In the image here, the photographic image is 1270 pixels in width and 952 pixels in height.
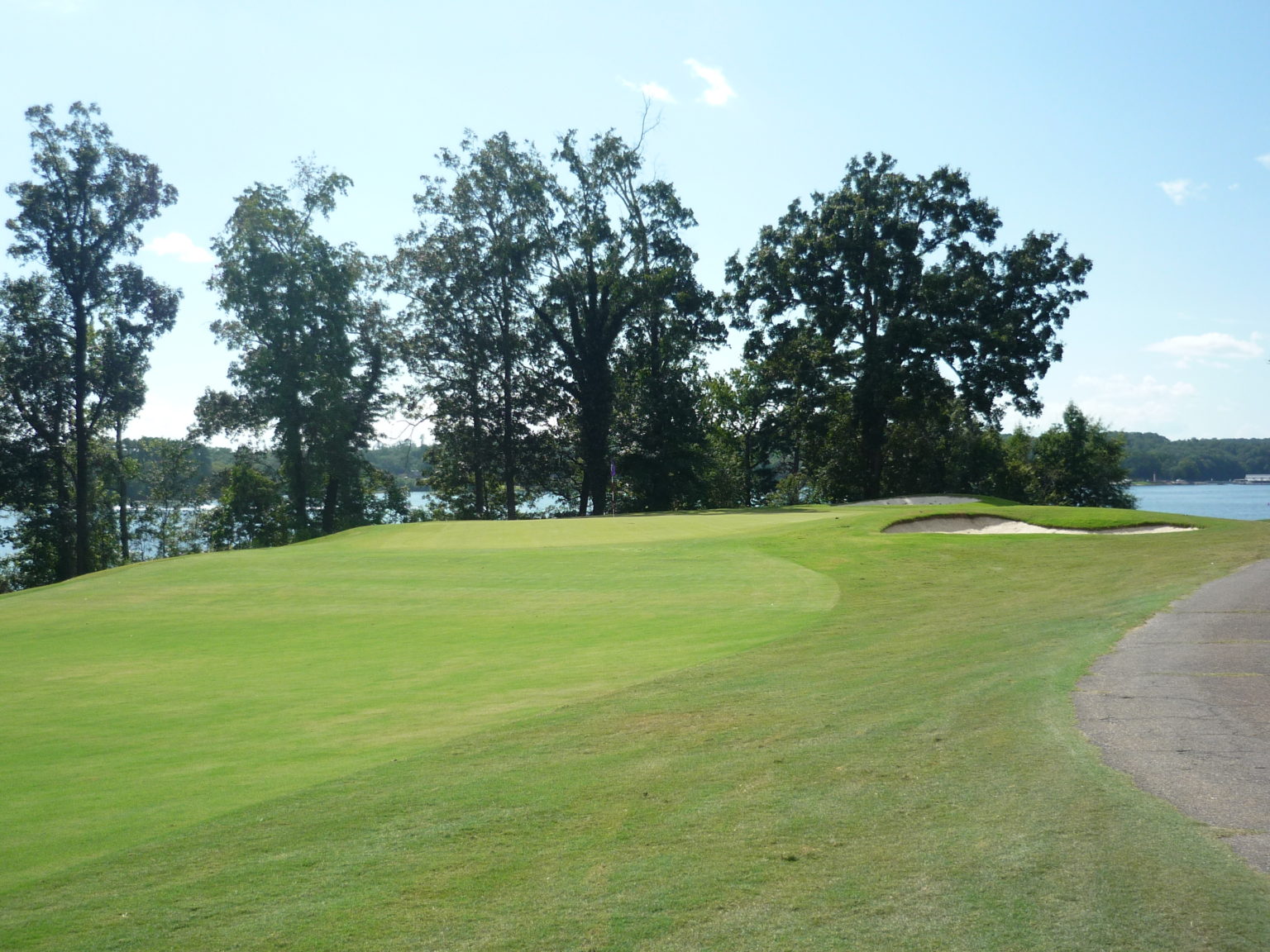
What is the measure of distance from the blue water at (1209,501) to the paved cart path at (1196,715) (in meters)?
38.3

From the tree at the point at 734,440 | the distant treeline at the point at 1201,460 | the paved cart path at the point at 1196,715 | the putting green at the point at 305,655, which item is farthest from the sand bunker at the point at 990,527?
the distant treeline at the point at 1201,460

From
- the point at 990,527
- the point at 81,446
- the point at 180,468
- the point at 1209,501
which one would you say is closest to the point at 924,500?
the point at 990,527

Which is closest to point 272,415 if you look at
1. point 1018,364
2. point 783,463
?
point 783,463

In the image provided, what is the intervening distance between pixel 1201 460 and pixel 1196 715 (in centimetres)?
12155

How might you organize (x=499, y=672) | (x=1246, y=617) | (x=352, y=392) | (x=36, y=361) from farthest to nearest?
1. (x=352, y=392)
2. (x=36, y=361)
3. (x=1246, y=617)
4. (x=499, y=672)

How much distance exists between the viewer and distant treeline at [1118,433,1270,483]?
111875 mm

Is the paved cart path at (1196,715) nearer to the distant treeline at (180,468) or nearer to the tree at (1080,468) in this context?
the distant treeline at (180,468)

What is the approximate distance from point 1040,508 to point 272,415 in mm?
39888

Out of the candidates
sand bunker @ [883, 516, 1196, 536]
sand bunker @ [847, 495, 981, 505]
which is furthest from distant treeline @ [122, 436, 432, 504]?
sand bunker @ [883, 516, 1196, 536]

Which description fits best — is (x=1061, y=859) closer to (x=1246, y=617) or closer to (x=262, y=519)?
(x=1246, y=617)

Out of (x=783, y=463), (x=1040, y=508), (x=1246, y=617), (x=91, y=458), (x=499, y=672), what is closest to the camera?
(x=499, y=672)

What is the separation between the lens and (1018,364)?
47.9 metres

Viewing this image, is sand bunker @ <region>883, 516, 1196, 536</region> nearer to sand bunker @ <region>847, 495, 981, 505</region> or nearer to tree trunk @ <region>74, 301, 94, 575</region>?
sand bunker @ <region>847, 495, 981, 505</region>

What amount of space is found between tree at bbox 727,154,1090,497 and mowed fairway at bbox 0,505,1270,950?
34027 mm
